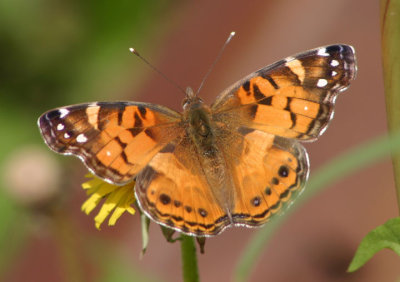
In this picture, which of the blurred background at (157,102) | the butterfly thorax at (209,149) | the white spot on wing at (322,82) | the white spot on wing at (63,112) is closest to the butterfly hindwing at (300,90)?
the white spot on wing at (322,82)

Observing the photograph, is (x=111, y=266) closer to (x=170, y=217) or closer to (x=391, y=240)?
(x=170, y=217)

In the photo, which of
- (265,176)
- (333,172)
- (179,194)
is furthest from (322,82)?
(333,172)

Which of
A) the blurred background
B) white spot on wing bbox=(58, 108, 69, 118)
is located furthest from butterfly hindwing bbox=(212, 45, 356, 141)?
the blurred background

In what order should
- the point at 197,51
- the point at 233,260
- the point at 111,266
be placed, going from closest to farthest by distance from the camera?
1. the point at 111,266
2. the point at 233,260
3. the point at 197,51

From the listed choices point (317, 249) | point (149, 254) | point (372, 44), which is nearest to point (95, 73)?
point (149, 254)

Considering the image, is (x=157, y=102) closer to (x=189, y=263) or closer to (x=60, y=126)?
(x=60, y=126)

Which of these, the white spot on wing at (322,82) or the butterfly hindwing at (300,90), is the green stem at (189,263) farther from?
the white spot on wing at (322,82)
